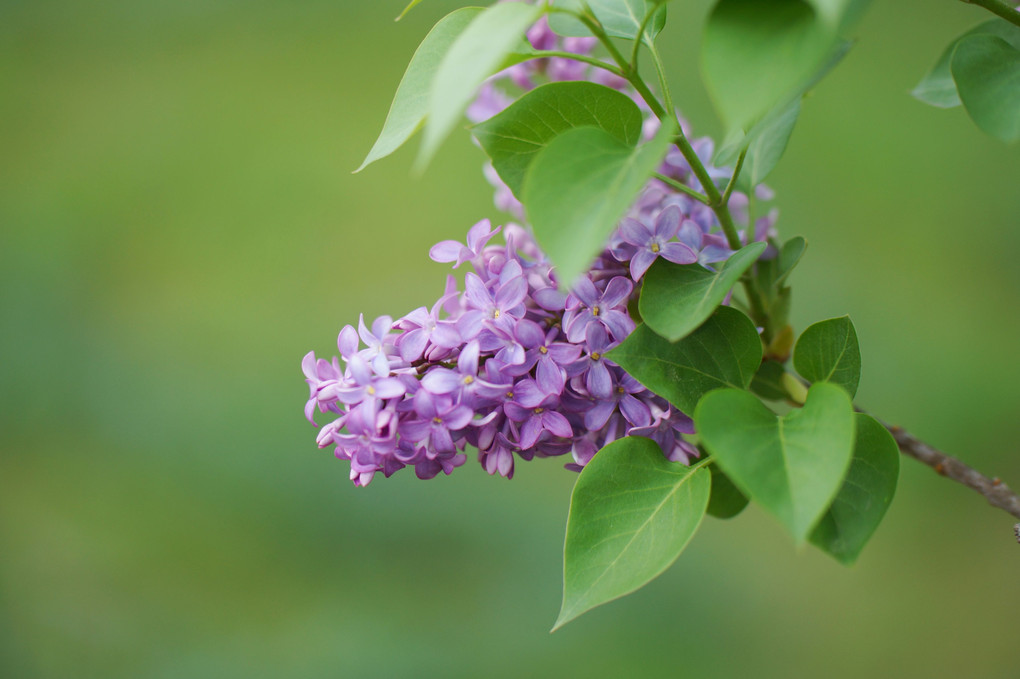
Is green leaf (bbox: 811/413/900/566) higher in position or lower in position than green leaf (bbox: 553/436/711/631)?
lower

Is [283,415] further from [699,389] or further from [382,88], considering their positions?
[699,389]

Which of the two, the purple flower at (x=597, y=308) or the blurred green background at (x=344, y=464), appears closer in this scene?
the purple flower at (x=597, y=308)

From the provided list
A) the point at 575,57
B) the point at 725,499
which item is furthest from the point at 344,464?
the point at 575,57

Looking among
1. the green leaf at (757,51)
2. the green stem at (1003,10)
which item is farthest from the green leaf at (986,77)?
the green leaf at (757,51)

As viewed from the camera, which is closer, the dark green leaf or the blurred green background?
the dark green leaf

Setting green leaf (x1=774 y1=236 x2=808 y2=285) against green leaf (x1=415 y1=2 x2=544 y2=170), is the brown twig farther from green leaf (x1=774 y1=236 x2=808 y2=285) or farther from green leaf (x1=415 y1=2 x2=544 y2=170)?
green leaf (x1=415 y1=2 x2=544 y2=170)

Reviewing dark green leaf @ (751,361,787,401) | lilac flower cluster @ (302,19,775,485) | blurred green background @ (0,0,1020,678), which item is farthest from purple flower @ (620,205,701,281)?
blurred green background @ (0,0,1020,678)

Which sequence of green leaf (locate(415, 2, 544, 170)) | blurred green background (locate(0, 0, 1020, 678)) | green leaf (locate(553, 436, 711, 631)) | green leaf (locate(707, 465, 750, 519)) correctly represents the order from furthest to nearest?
blurred green background (locate(0, 0, 1020, 678)) → green leaf (locate(707, 465, 750, 519)) → green leaf (locate(553, 436, 711, 631)) → green leaf (locate(415, 2, 544, 170))

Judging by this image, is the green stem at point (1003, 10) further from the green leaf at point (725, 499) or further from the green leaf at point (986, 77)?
the green leaf at point (725, 499)
